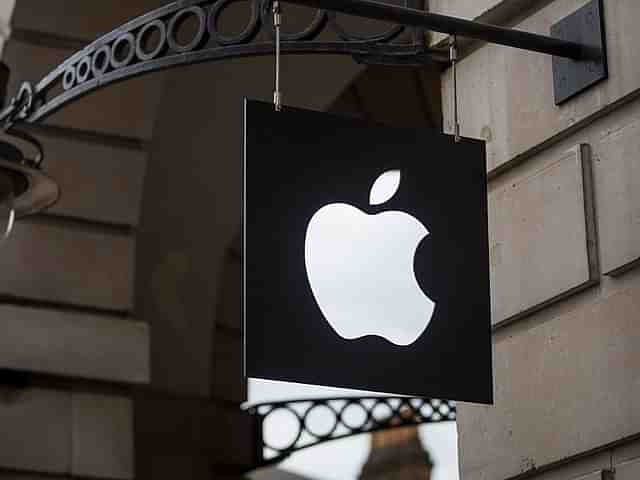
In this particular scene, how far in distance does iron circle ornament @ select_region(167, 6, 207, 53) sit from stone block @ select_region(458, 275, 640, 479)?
1596 millimetres

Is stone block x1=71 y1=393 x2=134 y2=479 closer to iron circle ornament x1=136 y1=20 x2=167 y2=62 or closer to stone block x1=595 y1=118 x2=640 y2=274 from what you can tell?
iron circle ornament x1=136 y1=20 x2=167 y2=62

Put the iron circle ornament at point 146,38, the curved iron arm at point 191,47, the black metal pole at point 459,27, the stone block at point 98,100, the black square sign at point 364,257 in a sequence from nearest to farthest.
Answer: the black square sign at point 364,257, the black metal pole at point 459,27, the curved iron arm at point 191,47, the iron circle ornament at point 146,38, the stone block at point 98,100

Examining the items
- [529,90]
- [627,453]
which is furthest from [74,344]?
[627,453]

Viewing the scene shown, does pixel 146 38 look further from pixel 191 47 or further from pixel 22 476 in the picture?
pixel 22 476

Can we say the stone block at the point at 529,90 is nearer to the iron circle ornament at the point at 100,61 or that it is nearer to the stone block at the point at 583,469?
the stone block at the point at 583,469

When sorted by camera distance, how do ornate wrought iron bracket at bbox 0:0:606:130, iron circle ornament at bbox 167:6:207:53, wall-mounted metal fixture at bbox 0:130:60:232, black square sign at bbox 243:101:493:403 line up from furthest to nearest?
wall-mounted metal fixture at bbox 0:130:60:232
iron circle ornament at bbox 167:6:207:53
ornate wrought iron bracket at bbox 0:0:606:130
black square sign at bbox 243:101:493:403

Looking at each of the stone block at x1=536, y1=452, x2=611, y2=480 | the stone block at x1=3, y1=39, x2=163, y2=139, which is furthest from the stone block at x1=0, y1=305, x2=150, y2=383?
the stone block at x1=536, y1=452, x2=611, y2=480

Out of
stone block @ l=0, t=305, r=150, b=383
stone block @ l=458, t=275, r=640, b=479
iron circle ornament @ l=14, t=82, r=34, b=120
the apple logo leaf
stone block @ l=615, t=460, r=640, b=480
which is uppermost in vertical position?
iron circle ornament @ l=14, t=82, r=34, b=120

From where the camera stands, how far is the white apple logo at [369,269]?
194 inches

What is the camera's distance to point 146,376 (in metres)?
9.88

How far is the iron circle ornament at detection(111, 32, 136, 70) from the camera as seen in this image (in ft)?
22.7

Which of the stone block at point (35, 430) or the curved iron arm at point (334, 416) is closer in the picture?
the stone block at point (35, 430)

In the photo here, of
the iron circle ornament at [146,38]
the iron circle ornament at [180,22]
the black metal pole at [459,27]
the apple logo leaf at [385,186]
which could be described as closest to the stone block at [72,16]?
the iron circle ornament at [146,38]

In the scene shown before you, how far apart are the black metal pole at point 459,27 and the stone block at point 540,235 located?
0.34 meters
